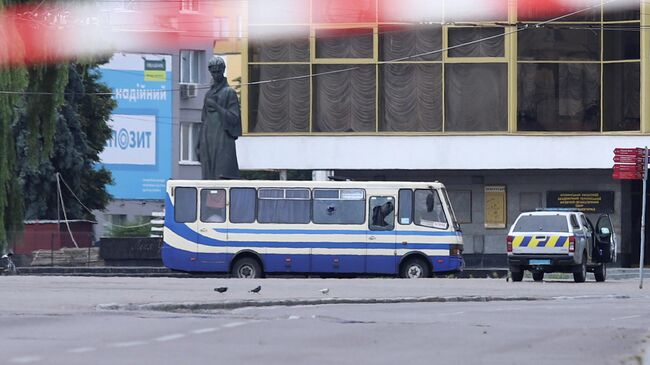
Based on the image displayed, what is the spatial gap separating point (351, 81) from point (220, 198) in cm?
1233

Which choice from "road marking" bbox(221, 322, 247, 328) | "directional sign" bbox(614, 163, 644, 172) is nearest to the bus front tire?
"directional sign" bbox(614, 163, 644, 172)

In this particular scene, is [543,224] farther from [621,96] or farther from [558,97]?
[621,96]

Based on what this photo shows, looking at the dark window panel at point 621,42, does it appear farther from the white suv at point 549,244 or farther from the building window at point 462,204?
the white suv at point 549,244

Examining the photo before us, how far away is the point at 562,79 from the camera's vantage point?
161 feet

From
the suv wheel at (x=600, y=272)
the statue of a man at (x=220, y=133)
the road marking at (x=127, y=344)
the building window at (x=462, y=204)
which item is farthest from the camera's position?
the building window at (x=462, y=204)

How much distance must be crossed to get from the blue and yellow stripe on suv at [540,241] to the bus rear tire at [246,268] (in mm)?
6467

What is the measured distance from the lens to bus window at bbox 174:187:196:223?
38375 millimetres

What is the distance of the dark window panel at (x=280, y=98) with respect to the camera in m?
50.0

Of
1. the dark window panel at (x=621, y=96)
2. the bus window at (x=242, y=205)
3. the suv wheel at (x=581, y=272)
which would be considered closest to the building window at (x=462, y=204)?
the dark window panel at (x=621, y=96)

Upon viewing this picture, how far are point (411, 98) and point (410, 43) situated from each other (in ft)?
5.56

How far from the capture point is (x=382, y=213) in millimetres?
38375

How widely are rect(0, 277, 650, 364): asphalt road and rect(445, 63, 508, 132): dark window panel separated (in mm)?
22451

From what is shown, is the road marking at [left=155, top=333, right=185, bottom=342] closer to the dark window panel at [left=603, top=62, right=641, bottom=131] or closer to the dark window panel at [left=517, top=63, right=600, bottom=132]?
the dark window panel at [left=517, top=63, right=600, bottom=132]

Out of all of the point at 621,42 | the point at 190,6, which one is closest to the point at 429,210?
the point at 621,42
